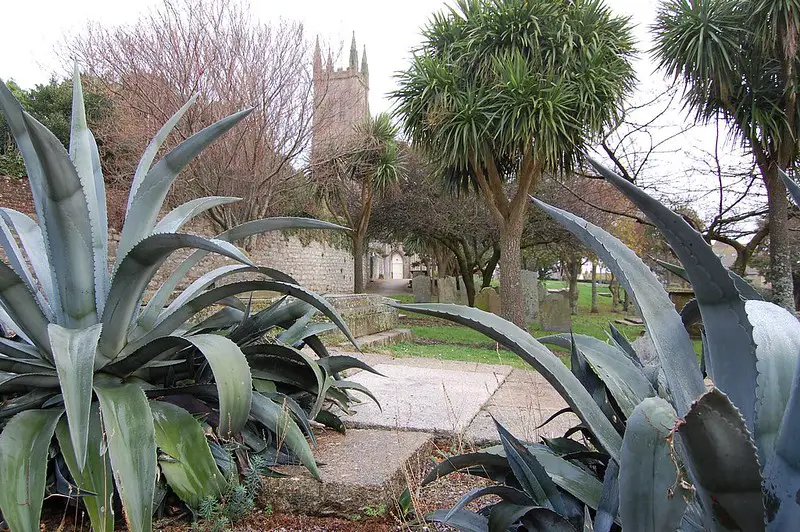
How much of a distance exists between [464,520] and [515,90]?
8089 millimetres

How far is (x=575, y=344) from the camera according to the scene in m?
1.48

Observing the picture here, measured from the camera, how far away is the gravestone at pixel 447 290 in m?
17.1

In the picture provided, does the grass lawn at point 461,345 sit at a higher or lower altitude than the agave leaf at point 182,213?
lower

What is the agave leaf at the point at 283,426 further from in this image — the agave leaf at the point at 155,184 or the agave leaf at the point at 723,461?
the agave leaf at the point at 723,461

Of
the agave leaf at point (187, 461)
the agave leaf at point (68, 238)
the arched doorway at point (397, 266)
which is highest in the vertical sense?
the arched doorway at point (397, 266)

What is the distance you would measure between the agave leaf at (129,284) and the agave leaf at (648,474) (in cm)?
128

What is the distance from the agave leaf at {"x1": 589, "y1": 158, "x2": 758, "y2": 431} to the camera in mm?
898

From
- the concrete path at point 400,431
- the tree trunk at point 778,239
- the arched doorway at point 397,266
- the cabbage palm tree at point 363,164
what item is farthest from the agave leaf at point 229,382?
the arched doorway at point 397,266

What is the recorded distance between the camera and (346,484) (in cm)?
176

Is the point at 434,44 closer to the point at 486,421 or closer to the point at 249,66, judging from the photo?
the point at 249,66

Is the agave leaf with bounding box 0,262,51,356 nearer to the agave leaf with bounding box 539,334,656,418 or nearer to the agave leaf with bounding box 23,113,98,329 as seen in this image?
the agave leaf with bounding box 23,113,98,329

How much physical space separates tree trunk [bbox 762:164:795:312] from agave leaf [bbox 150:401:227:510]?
9.35 metres

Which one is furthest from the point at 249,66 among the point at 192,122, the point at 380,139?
the point at 380,139

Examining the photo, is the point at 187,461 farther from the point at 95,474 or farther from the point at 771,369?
the point at 771,369
